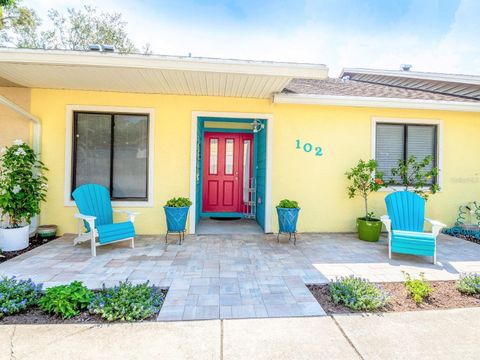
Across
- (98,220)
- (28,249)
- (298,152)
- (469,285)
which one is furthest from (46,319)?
(298,152)

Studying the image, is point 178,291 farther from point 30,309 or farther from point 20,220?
point 20,220

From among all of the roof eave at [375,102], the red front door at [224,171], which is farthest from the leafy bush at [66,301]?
the red front door at [224,171]

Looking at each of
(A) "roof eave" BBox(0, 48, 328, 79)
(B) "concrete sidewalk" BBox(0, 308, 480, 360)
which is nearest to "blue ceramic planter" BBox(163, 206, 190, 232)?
(A) "roof eave" BBox(0, 48, 328, 79)

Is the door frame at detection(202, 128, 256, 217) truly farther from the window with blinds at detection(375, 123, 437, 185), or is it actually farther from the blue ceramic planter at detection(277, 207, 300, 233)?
the window with blinds at detection(375, 123, 437, 185)

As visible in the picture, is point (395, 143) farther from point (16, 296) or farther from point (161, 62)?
point (16, 296)

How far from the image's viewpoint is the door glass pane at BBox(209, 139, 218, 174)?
7.22 m

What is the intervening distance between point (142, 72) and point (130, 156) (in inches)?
69.9

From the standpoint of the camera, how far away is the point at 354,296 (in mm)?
2689

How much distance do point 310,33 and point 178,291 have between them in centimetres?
691

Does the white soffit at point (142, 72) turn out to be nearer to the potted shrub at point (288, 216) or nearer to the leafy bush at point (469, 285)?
the potted shrub at point (288, 216)

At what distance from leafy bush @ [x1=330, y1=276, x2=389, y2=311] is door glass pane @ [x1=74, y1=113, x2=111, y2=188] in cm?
440

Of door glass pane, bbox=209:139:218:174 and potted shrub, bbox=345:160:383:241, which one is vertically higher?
door glass pane, bbox=209:139:218:174

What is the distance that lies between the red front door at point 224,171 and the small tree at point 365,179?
276 centimetres

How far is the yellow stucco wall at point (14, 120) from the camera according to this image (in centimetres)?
500
